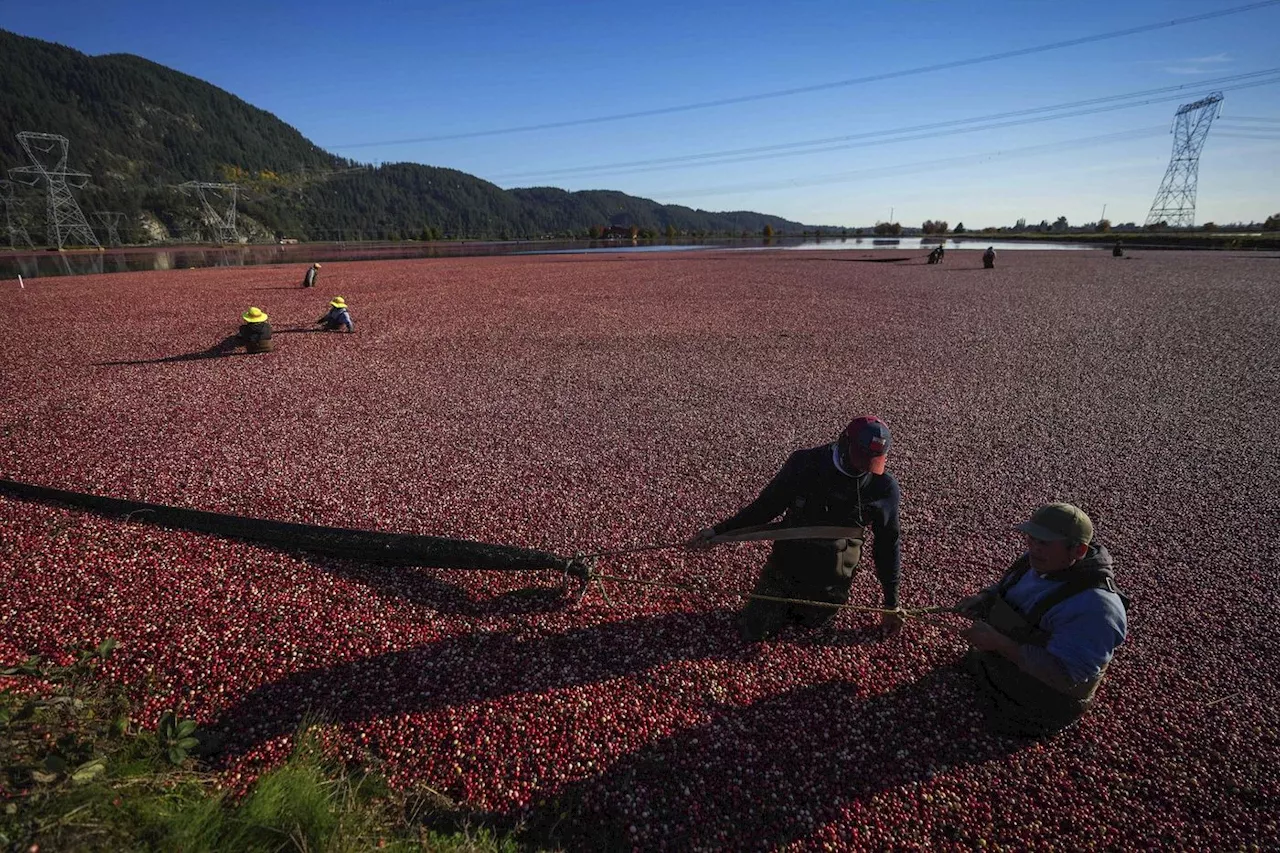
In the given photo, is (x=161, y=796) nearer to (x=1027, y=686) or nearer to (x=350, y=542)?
(x=350, y=542)

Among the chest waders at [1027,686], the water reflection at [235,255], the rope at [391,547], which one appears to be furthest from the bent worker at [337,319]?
the water reflection at [235,255]

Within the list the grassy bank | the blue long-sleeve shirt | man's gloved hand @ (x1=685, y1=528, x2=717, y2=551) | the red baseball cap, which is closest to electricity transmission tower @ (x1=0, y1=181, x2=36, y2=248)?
the grassy bank

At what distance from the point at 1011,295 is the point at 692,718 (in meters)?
27.4

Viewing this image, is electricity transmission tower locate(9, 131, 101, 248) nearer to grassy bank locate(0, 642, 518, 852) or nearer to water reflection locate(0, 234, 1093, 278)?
water reflection locate(0, 234, 1093, 278)

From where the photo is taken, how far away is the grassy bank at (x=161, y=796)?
2342 mm

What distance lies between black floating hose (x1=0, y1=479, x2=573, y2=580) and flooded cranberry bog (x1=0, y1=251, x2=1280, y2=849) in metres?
0.14

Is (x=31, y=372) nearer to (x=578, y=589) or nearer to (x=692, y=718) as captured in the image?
(x=578, y=589)

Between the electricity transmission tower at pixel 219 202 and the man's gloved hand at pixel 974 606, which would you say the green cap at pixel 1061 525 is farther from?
the electricity transmission tower at pixel 219 202

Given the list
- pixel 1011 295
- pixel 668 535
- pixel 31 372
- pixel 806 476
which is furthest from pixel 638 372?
pixel 1011 295

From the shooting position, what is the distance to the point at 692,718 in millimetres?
3715

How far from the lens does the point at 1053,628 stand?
10.7ft

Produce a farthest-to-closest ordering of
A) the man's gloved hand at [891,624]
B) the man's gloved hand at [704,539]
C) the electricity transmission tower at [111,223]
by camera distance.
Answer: the electricity transmission tower at [111,223]
the man's gloved hand at [891,624]
the man's gloved hand at [704,539]

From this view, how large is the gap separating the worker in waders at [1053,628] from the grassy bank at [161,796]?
3.14 m

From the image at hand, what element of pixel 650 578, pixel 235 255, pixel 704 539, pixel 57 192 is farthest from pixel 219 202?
pixel 704 539
